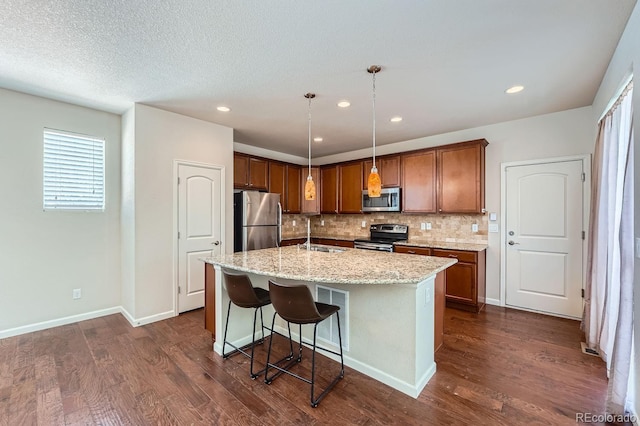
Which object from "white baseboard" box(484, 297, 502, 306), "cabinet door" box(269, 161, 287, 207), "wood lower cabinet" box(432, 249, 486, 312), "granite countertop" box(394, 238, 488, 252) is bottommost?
"white baseboard" box(484, 297, 502, 306)

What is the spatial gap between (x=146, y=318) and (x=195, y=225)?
1.28m

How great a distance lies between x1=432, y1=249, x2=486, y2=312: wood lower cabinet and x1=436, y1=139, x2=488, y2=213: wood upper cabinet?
0.68 metres

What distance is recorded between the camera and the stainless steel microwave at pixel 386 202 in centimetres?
471

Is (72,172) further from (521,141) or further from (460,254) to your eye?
(521,141)

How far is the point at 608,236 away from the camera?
2275mm

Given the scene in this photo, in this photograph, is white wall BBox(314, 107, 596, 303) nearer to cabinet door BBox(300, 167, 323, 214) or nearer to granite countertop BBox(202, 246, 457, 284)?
granite countertop BBox(202, 246, 457, 284)

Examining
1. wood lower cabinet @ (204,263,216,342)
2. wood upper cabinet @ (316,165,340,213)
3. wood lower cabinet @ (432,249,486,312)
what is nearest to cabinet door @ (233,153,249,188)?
wood upper cabinet @ (316,165,340,213)

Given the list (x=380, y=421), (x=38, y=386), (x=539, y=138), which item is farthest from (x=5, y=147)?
(x=539, y=138)

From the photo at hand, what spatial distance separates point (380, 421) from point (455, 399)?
624 mm

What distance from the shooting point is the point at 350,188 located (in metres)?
5.44

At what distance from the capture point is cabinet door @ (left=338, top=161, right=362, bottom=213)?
5309mm

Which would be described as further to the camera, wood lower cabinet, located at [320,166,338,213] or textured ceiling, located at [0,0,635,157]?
wood lower cabinet, located at [320,166,338,213]

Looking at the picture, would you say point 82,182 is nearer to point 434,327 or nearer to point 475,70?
point 434,327

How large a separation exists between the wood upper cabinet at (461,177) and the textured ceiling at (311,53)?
604 millimetres
